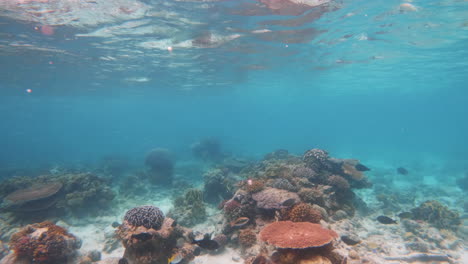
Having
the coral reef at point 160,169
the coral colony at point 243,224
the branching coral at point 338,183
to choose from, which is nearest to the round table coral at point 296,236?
the coral colony at point 243,224

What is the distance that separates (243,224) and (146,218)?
2818mm

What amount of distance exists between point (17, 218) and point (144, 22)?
12.3 metres

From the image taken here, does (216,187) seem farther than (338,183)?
Yes

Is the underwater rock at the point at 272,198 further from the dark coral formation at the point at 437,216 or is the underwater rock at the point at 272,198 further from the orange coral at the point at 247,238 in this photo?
the dark coral formation at the point at 437,216

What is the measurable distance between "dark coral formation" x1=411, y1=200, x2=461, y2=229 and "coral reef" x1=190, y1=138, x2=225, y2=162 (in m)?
18.3

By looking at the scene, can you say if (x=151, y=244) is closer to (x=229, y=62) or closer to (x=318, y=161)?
(x=318, y=161)

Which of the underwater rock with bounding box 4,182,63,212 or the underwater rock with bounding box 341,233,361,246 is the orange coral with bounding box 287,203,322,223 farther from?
the underwater rock with bounding box 4,182,63,212

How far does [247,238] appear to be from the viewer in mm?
6625

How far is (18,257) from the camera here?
19.3ft

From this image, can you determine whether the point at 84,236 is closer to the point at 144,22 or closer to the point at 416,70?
the point at 144,22

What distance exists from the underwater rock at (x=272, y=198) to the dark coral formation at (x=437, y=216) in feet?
31.1

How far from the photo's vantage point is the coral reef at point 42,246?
583cm

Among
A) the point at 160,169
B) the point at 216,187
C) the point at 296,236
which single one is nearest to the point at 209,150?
the point at 160,169

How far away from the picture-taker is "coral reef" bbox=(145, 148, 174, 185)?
19.1 m
